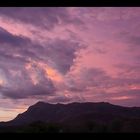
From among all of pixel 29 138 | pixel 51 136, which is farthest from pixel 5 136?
pixel 51 136

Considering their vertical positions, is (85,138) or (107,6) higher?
(107,6)
